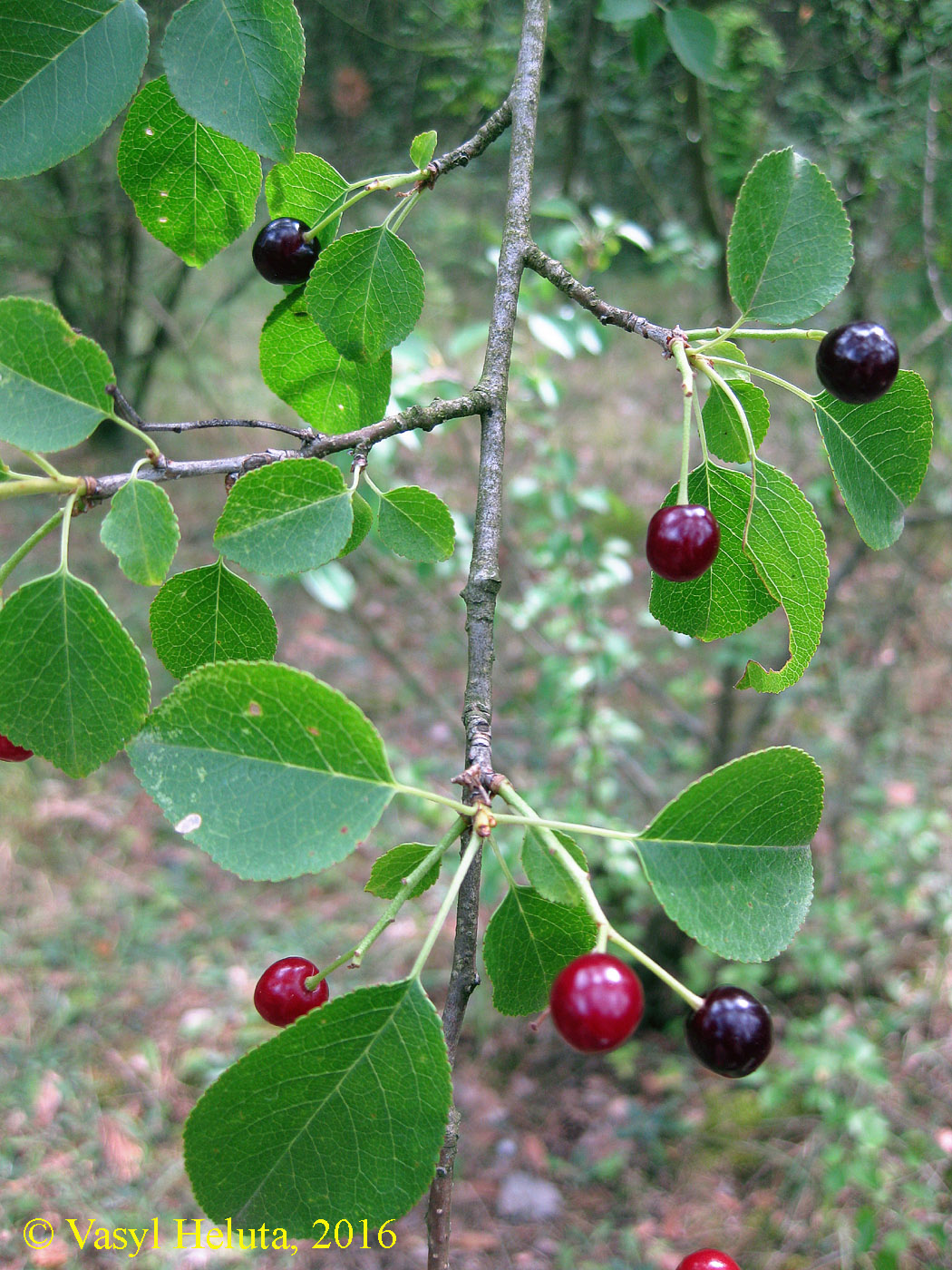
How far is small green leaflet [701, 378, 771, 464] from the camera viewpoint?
78cm

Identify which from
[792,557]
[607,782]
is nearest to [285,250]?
[792,557]

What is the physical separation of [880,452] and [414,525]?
0.44 meters

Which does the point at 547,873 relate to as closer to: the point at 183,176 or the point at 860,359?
the point at 860,359

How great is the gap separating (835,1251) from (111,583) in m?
4.54

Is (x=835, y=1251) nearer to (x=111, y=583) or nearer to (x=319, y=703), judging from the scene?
(x=319, y=703)

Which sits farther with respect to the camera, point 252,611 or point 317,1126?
point 252,611

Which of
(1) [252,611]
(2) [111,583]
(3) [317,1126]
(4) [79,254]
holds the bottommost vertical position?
(2) [111,583]

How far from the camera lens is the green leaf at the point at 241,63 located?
2.27ft

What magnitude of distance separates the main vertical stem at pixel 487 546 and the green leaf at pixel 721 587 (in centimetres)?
20

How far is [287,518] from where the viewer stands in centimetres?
65

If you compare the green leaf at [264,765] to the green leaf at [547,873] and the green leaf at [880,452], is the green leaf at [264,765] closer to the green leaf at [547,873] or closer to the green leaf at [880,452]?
the green leaf at [547,873]

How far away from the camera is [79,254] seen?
467 cm

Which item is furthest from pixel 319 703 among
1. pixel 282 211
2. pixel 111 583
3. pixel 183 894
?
pixel 111 583

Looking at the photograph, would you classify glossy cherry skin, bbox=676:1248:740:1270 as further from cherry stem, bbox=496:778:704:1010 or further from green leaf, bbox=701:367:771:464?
green leaf, bbox=701:367:771:464
